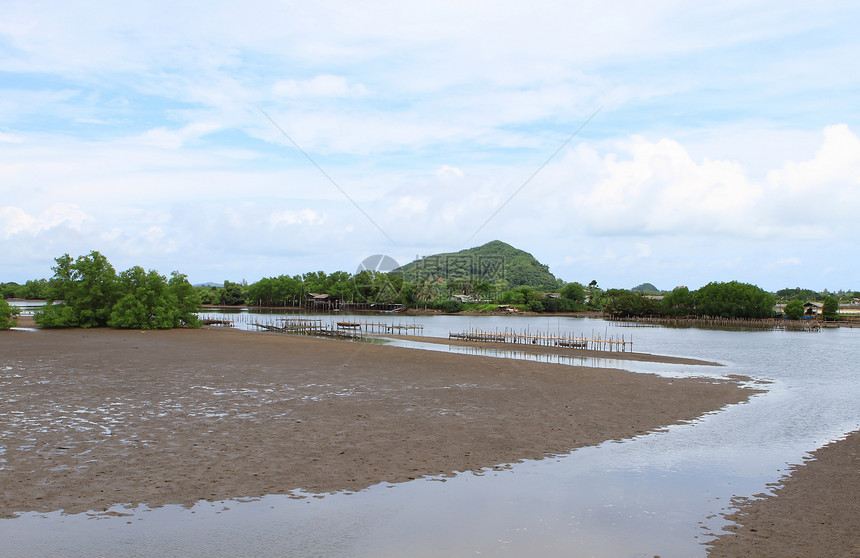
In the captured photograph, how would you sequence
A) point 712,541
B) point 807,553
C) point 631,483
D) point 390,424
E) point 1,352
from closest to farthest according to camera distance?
point 807,553
point 712,541
point 631,483
point 390,424
point 1,352

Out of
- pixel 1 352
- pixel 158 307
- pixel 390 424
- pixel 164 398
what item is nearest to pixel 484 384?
pixel 390 424

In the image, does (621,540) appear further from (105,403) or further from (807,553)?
(105,403)

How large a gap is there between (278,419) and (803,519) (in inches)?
447

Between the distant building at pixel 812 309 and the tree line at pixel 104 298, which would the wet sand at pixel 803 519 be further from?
the distant building at pixel 812 309

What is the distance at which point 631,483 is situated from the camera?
1128 centimetres

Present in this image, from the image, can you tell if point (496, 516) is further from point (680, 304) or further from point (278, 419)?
point (680, 304)

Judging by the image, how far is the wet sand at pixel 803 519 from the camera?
814cm

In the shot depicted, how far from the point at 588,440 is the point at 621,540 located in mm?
5749

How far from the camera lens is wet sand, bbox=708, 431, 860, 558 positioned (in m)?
8.14

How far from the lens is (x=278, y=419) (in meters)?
15.1

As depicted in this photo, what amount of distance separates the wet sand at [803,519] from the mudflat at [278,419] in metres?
4.24

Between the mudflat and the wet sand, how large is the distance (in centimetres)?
424

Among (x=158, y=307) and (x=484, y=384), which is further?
(x=158, y=307)

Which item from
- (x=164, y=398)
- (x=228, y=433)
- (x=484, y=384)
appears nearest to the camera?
(x=228, y=433)
